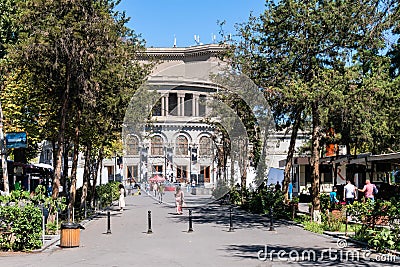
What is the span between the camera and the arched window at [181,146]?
60.5 m

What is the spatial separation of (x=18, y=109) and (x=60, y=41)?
12116 millimetres

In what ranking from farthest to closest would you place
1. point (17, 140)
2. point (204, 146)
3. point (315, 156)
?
point (204, 146), point (17, 140), point (315, 156)

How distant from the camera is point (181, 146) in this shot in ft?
211

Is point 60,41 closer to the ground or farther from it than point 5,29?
closer to the ground

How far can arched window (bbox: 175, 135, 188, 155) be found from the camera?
198ft

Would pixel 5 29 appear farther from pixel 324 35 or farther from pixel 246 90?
pixel 324 35

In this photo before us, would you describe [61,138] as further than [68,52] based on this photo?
Yes

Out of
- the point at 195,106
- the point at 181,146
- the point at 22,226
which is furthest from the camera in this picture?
the point at 181,146

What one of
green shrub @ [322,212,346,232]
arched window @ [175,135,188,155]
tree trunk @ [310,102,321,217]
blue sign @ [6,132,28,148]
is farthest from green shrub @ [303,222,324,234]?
arched window @ [175,135,188,155]

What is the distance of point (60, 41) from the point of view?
74.8 ft

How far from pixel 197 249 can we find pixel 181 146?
4754 cm

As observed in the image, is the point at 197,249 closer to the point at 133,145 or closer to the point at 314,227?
the point at 314,227

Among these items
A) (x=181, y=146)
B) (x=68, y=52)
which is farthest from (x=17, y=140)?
(x=181, y=146)

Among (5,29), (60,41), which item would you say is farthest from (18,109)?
(60,41)
